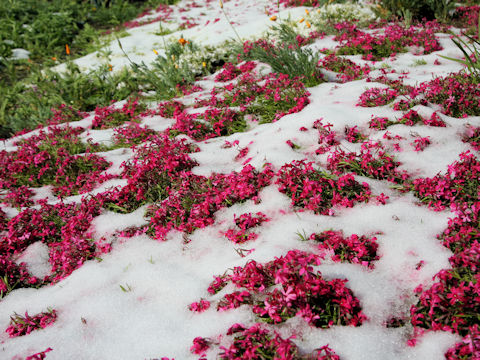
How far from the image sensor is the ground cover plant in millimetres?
2352

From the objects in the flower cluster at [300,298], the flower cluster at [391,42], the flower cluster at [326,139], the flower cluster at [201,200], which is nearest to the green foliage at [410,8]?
the flower cluster at [391,42]

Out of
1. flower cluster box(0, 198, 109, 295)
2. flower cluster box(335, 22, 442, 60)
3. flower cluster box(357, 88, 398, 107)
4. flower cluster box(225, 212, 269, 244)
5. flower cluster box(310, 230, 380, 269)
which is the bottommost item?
flower cluster box(0, 198, 109, 295)

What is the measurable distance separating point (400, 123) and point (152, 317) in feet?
12.7

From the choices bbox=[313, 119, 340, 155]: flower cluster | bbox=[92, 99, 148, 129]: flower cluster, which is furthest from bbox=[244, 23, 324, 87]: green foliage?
bbox=[92, 99, 148, 129]: flower cluster

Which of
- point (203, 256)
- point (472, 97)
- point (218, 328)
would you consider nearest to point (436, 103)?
point (472, 97)

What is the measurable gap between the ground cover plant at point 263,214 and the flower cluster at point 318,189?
2 centimetres

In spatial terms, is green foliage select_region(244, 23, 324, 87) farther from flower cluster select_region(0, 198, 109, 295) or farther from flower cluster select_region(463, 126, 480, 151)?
flower cluster select_region(0, 198, 109, 295)

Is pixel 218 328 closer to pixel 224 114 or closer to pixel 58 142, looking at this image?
pixel 224 114

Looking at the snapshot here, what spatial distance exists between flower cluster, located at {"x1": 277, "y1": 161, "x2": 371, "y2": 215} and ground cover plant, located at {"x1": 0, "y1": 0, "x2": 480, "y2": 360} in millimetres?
22

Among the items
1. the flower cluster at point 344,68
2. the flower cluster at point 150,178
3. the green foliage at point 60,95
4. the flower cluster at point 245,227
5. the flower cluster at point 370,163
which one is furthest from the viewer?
the green foliage at point 60,95

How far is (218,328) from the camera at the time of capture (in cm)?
247

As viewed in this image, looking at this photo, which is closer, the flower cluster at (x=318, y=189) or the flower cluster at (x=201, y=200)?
the flower cluster at (x=318, y=189)

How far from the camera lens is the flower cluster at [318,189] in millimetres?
3363

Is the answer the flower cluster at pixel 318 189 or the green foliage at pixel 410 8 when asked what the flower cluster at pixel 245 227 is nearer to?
the flower cluster at pixel 318 189
